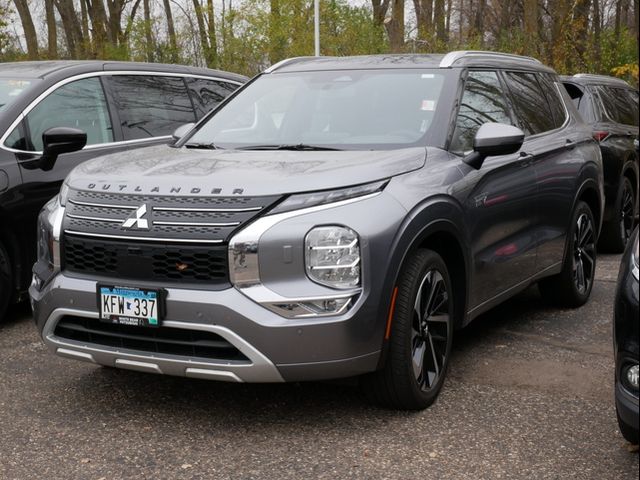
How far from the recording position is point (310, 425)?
13.0ft

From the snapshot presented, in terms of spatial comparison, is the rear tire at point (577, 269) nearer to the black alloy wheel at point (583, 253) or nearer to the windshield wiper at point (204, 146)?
the black alloy wheel at point (583, 253)

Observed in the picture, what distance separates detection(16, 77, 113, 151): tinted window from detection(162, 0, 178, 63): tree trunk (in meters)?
19.3

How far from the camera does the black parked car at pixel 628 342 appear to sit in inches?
118

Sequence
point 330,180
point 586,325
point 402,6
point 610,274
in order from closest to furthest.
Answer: point 330,180
point 586,325
point 610,274
point 402,6

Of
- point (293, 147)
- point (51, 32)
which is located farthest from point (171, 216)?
point (51, 32)

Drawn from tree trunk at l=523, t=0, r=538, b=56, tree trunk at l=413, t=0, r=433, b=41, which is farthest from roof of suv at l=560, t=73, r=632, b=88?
tree trunk at l=413, t=0, r=433, b=41

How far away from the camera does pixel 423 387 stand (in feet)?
13.5

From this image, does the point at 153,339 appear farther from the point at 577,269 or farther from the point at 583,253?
the point at 583,253

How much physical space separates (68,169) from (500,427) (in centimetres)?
345

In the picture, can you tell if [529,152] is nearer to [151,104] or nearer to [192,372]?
[192,372]

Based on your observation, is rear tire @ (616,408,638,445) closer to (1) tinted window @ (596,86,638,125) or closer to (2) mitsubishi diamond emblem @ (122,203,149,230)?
(2) mitsubishi diamond emblem @ (122,203,149,230)

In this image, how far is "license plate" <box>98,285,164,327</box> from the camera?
369 cm

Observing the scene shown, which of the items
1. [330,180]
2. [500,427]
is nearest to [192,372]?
[330,180]

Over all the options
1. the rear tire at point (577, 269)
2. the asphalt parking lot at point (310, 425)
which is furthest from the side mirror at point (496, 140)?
the rear tire at point (577, 269)
